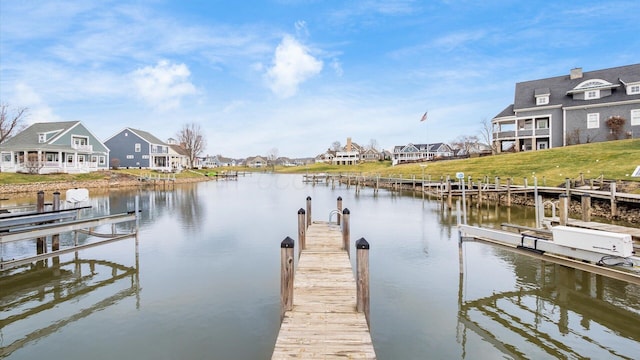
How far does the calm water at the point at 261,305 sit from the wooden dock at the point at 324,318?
1245mm

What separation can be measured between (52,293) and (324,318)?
9.90 m

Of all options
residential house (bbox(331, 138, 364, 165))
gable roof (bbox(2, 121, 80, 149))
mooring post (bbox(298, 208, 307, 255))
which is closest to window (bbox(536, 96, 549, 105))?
mooring post (bbox(298, 208, 307, 255))

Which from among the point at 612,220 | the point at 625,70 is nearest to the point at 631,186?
the point at 612,220

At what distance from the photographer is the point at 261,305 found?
1035 cm

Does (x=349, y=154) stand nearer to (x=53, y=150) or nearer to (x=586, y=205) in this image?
(x=53, y=150)

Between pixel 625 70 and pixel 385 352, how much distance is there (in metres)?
61.2

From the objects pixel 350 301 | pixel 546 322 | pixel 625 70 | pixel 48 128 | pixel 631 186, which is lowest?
pixel 546 322

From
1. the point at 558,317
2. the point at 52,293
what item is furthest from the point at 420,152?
the point at 52,293

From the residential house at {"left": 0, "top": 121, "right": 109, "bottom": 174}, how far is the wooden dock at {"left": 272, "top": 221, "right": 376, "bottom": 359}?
180 ft

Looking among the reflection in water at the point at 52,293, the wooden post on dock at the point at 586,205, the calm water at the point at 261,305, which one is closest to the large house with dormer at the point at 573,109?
the wooden post on dock at the point at 586,205

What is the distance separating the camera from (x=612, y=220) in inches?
869

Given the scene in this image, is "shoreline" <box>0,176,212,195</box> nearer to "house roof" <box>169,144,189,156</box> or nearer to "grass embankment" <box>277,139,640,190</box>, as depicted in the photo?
"house roof" <box>169,144,189,156</box>

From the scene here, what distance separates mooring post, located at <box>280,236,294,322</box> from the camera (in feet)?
23.7

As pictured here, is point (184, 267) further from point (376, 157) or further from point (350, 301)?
point (376, 157)
